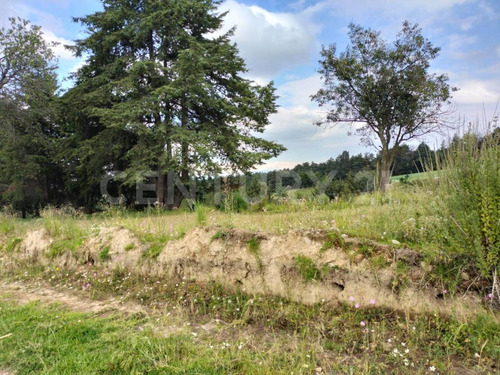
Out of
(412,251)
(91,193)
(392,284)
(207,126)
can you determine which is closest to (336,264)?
(392,284)

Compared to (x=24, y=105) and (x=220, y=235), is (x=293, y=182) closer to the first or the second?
(x=220, y=235)

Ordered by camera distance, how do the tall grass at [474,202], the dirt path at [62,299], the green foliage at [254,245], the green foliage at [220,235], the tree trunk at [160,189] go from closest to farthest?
the tall grass at [474,202] → the dirt path at [62,299] → the green foliage at [254,245] → the green foliage at [220,235] → the tree trunk at [160,189]

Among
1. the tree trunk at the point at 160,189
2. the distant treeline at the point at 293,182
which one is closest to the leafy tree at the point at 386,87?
the distant treeline at the point at 293,182

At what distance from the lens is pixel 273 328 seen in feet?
9.64

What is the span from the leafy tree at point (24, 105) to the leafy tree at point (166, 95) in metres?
1.91

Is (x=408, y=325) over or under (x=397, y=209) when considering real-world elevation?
under

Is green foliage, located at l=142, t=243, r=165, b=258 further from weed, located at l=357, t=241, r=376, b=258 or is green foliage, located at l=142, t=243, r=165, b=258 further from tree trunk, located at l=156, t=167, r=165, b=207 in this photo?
tree trunk, located at l=156, t=167, r=165, b=207

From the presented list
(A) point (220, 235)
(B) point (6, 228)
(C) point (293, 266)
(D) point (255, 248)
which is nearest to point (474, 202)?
(C) point (293, 266)

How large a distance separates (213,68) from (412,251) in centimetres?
1463

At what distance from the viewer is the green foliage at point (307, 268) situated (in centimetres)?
325

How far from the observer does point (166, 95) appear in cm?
1430

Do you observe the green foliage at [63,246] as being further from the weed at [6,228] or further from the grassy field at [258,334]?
the weed at [6,228]

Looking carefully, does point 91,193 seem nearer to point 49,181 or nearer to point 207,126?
point 49,181

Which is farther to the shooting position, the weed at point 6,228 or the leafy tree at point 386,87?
the leafy tree at point 386,87
